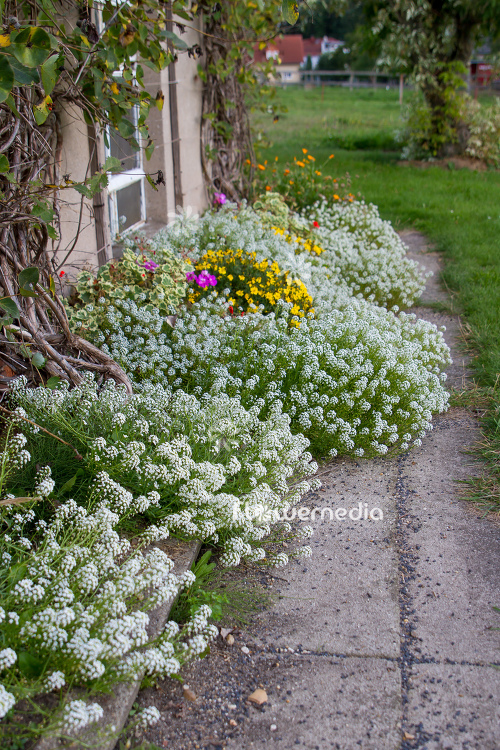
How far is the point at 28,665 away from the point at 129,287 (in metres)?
2.55

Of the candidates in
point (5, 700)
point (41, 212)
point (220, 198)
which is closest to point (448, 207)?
point (220, 198)

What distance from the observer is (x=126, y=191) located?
5172 millimetres

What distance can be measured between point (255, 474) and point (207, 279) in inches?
78.3

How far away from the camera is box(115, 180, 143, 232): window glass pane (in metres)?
5.04

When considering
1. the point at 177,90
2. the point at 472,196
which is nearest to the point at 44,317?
the point at 177,90

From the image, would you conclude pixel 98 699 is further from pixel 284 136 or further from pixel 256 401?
pixel 284 136

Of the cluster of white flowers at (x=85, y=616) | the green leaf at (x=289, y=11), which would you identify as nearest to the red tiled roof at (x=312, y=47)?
the green leaf at (x=289, y=11)

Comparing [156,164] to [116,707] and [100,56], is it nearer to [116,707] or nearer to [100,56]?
[100,56]

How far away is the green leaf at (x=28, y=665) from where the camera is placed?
174 cm

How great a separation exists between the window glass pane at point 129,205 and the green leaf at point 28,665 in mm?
3671

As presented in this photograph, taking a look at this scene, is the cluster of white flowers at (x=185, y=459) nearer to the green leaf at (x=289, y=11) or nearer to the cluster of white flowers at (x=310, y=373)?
the cluster of white flowers at (x=310, y=373)

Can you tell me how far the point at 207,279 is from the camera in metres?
4.35

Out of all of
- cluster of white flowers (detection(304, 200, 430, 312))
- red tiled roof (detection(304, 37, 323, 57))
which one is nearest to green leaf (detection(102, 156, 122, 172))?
cluster of white flowers (detection(304, 200, 430, 312))

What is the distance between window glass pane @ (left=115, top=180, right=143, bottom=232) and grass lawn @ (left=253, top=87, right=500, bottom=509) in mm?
2702
